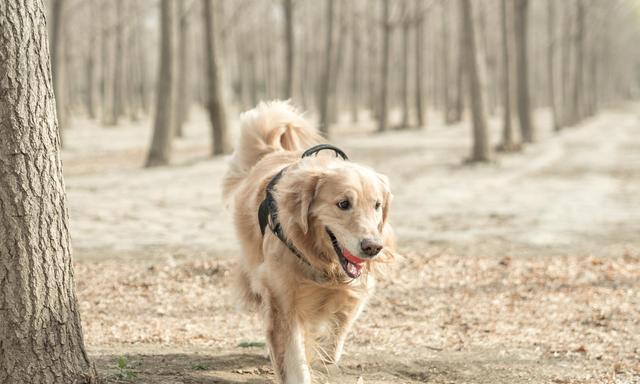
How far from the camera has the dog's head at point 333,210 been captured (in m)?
4.01

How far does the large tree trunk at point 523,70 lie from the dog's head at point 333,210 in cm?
2158

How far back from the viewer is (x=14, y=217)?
356 centimetres

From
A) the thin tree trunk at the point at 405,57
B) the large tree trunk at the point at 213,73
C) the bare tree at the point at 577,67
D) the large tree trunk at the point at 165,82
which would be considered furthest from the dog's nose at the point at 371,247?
the bare tree at the point at 577,67

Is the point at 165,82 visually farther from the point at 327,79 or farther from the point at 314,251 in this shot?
the point at 314,251

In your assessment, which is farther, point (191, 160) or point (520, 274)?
point (191, 160)

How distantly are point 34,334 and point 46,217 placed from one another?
558 millimetres

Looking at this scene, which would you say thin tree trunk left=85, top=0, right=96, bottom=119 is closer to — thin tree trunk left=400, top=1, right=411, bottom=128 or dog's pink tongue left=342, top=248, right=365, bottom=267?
thin tree trunk left=400, top=1, right=411, bottom=128

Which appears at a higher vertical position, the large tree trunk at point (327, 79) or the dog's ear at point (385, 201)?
the large tree trunk at point (327, 79)

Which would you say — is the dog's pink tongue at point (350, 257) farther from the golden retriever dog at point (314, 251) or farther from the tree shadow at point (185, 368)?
the tree shadow at point (185, 368)

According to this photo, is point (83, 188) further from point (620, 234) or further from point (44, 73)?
point (44, 73)

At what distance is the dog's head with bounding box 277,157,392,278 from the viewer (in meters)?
4.01

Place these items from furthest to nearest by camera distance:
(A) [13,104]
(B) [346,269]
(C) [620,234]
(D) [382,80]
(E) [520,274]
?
1. (D) [382,80]
2. (C) [620,234]
3. (E) [520,274]
4. (B) [346,269]
5. (A) [13,104]

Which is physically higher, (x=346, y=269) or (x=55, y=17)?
(x=55, y=17)

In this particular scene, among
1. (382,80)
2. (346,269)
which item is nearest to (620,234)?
(346,269)
